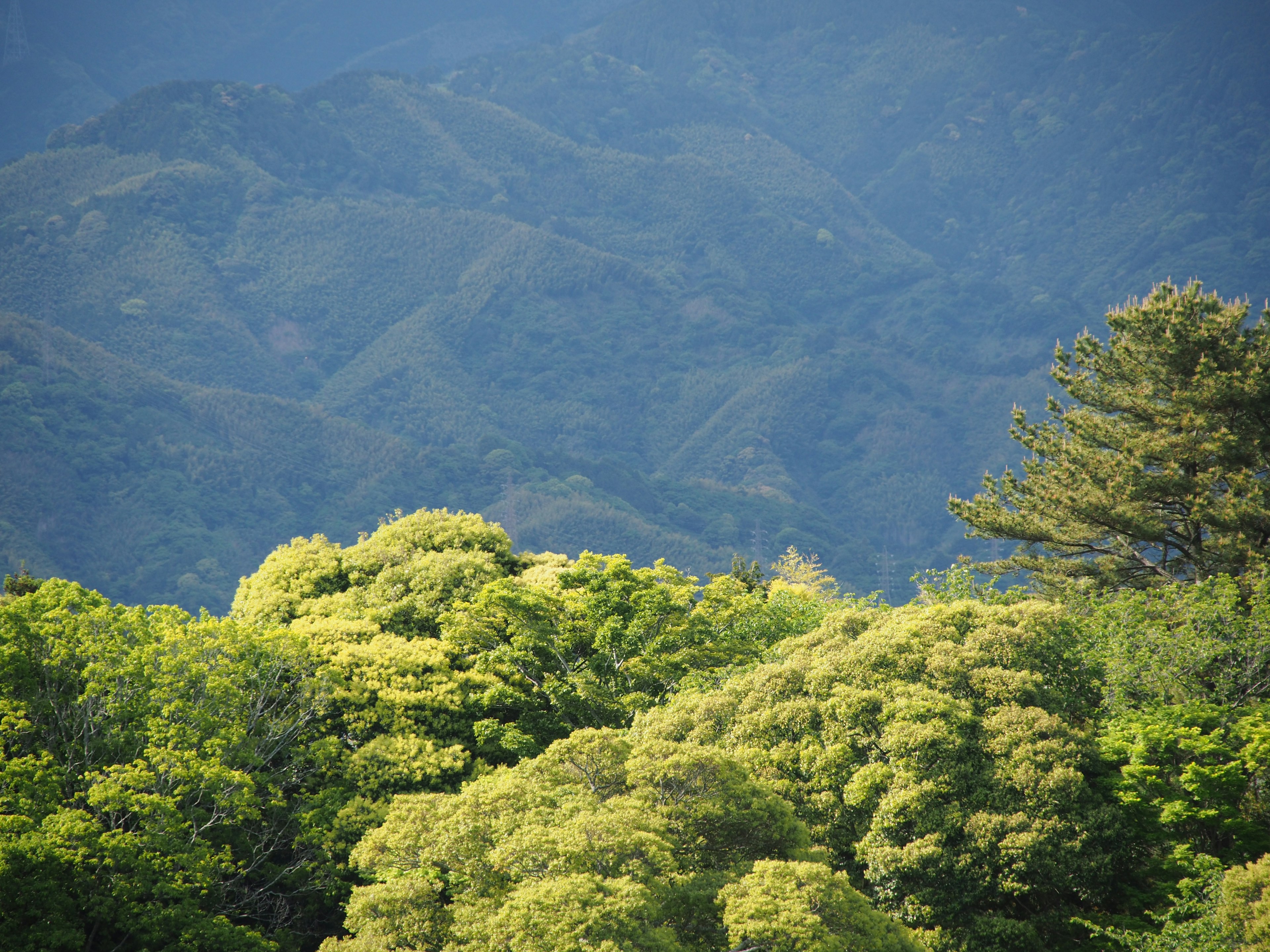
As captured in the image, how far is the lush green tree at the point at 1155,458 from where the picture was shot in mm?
30609

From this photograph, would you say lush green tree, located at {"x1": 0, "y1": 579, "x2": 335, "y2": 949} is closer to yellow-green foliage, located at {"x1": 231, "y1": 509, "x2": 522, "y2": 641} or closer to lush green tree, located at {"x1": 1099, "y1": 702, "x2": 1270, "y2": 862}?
yellow-green foliage, located at {"x1": 231, "y1": 509, "x2": 522, "y2": 641}

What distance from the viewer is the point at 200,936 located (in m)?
20.6

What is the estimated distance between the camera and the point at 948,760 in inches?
817

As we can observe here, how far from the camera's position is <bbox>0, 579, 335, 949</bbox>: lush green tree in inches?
779

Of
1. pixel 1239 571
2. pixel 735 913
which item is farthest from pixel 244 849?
pixel 1239 571

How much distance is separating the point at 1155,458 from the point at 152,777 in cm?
2714

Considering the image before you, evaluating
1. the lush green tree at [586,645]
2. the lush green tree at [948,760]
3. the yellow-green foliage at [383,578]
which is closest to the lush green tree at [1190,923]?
Result: the lush green tree at [948,760]

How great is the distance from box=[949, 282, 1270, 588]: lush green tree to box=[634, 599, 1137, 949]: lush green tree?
9.48 metres

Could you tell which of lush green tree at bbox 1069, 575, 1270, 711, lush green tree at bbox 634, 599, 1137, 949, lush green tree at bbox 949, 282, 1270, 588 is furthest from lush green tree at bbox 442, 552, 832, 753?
lush green tree at bbox 949, 282, 1270, 588

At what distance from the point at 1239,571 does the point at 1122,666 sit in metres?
9.58

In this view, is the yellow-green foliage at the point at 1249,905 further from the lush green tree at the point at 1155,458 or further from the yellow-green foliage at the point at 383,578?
the yellow-green foliage at the point at 383,578

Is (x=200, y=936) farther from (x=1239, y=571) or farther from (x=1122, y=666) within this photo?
(x=1239, y=571)

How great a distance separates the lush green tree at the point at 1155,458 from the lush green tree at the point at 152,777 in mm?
22711

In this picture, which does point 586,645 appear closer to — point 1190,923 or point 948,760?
point 948,760
